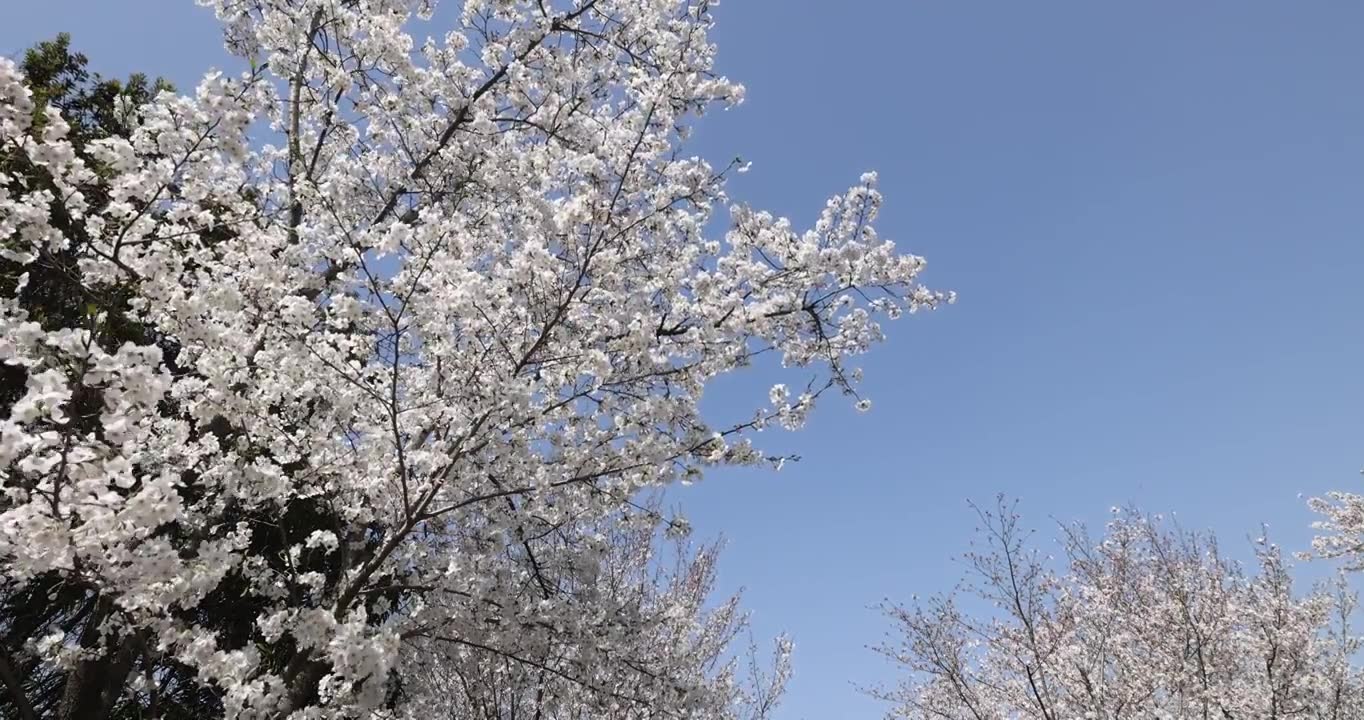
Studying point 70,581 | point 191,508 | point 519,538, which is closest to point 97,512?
point 70,581

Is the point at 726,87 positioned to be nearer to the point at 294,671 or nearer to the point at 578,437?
the point at 578,437

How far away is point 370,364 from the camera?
17.2 feet

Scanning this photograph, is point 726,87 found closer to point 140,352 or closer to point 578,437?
point 578,437

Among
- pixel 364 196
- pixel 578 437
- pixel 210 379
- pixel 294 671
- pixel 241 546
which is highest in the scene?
pixel 364 196

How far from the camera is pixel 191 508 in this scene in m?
4.99

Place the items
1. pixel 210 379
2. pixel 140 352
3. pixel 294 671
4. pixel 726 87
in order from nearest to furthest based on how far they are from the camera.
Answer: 1. pixel 140 352
2. pixel 210 379
3. pixel 294 671
4. pixel 726 87

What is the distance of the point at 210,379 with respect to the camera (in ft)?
14.4

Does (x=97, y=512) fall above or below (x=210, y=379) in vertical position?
below

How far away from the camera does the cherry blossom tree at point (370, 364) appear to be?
3.78 meters

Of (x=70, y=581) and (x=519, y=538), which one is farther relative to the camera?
(x=519, y=538)

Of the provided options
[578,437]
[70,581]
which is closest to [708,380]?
[578,437]

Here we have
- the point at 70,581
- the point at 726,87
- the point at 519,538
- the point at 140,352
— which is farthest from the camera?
the point at 726,87

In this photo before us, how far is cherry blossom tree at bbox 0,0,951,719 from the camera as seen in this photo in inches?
149

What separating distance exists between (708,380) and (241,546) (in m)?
3.24
